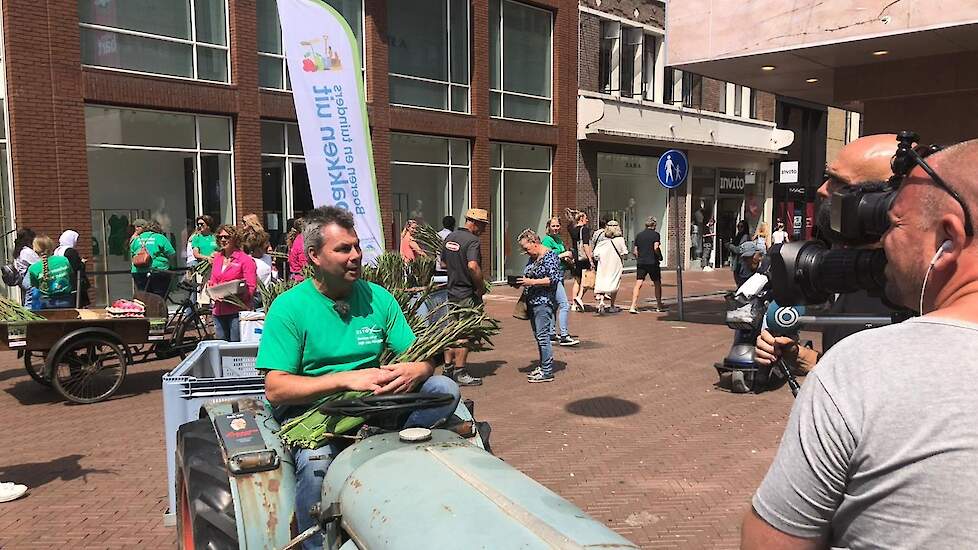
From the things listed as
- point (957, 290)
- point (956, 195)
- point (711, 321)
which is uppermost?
point (956, 195)

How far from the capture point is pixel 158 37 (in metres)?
12.4

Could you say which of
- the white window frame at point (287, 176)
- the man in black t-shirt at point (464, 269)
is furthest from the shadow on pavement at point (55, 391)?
the white window frame at point (287, 176)

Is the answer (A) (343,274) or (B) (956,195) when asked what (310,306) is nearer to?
(A) (343,274)

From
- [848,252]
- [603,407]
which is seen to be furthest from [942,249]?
[603,407]

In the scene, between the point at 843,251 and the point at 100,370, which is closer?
the point at 843,251

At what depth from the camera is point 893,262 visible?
48.6 inches

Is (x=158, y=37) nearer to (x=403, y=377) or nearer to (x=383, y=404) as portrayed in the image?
(x=403, y=377)

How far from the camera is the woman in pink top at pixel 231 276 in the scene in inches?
283

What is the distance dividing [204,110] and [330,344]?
11.4 metres

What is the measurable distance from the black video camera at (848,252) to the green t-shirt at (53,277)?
8.09 meters

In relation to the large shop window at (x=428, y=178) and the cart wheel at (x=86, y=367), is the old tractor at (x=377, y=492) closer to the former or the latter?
the cart wheel at (x=86, y=367)

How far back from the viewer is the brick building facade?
444 inches

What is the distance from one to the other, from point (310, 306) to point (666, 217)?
21285 millimetres

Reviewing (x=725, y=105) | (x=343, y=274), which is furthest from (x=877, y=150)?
(x=725, y=105)
